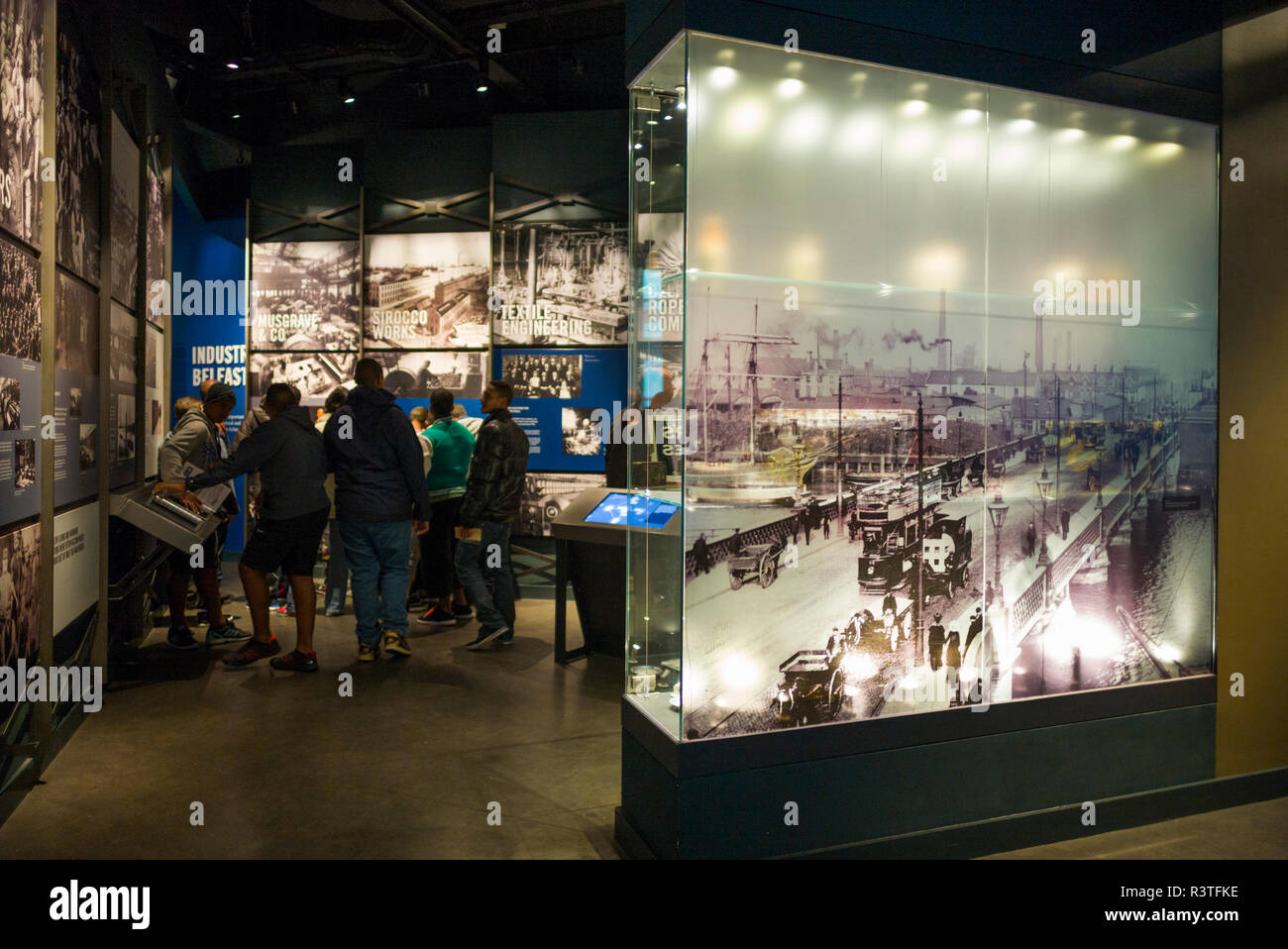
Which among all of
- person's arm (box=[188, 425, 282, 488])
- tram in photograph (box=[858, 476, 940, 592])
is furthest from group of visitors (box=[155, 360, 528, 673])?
tram in photograph (box=[858, 476, 940, 592])

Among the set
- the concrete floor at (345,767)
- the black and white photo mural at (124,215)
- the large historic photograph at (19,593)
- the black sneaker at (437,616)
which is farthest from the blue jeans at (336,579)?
the large historic photograph at (19,593)

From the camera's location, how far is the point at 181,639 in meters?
5.68

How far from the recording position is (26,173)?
10.9 ft

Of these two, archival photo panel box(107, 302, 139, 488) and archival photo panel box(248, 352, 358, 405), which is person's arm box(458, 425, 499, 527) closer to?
archival photo panel box(107, 302, 139, 488)

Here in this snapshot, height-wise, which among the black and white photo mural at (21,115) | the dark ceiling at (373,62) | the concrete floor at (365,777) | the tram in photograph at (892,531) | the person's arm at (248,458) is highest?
the dark ceiling at (373,62)

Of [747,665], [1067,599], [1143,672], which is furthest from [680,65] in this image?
[1143,672]

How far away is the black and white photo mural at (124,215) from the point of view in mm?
4824

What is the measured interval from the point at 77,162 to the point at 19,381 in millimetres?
1515

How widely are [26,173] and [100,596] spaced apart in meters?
2.23

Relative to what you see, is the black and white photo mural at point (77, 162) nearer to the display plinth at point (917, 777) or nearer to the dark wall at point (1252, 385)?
the display plinth at point (917, 777)

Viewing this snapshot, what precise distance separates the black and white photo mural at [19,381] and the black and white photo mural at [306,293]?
489 cm

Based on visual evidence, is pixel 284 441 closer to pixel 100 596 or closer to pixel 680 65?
pixel 100 596

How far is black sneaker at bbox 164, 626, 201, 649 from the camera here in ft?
18.6

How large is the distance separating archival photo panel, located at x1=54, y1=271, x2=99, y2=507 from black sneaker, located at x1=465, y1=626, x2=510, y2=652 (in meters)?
2.37
